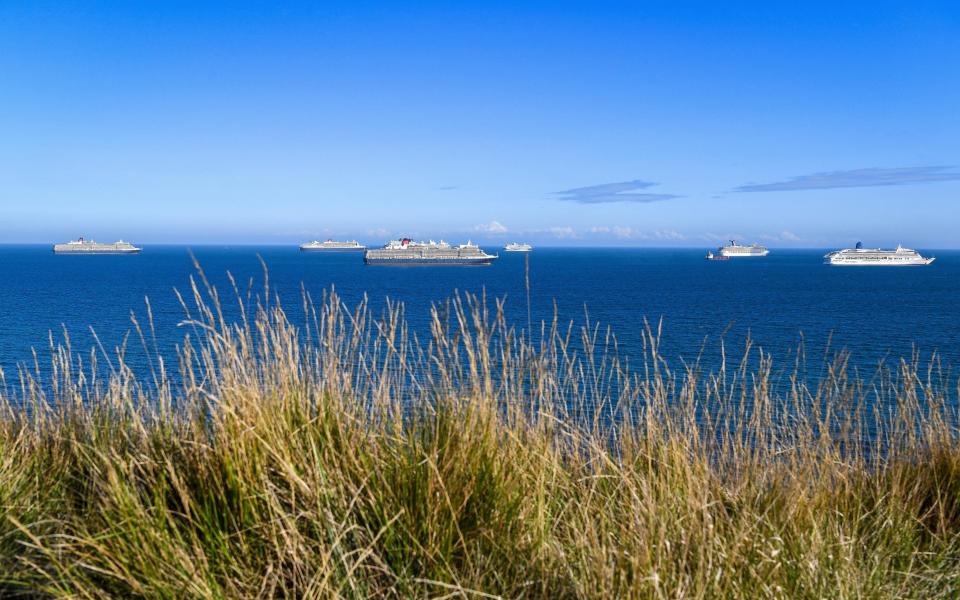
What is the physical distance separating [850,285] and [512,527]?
77.2 m

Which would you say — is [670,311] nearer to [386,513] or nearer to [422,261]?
[386,513]

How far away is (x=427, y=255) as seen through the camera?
105 m

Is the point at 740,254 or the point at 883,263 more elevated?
the point at 740,254

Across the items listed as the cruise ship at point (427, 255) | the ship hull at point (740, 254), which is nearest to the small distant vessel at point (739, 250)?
the ship hull at point (740, 254)

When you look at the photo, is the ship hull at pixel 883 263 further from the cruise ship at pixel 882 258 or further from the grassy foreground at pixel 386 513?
the grassy foreground at pixel 386 513

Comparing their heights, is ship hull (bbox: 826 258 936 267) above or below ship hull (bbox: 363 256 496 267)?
below

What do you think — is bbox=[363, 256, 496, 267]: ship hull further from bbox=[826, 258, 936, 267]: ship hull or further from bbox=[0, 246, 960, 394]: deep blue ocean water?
bbox=[826, 258, 936, 267]: ship hull

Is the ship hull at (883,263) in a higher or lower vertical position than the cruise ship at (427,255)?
lower

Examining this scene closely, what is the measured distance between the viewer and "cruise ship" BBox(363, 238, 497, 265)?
4124 inches

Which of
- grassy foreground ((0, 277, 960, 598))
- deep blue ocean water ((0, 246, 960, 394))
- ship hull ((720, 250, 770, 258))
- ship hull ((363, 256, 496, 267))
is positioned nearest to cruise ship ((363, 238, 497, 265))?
ship hull ((363, 256, 496, 267))

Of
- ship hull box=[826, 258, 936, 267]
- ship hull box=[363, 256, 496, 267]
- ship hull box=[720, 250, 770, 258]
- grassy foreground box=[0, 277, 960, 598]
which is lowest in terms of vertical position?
ship hull box=[826, 258, 936, 267]

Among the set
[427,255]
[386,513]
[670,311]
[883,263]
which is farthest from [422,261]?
[386,513]

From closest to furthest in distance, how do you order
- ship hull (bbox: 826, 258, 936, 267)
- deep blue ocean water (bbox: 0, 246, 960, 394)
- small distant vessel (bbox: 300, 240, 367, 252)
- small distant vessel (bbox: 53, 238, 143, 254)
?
deep blue ocean water (bbox: 0, 246, 960, 394), ship hull (bbox: 826, 258, 936, 267), small distant vessel (bbox: 53, 238, 143, 254), small distant vessel (bbox: 300, 240, 367, 252)

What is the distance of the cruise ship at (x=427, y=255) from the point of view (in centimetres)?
10475
